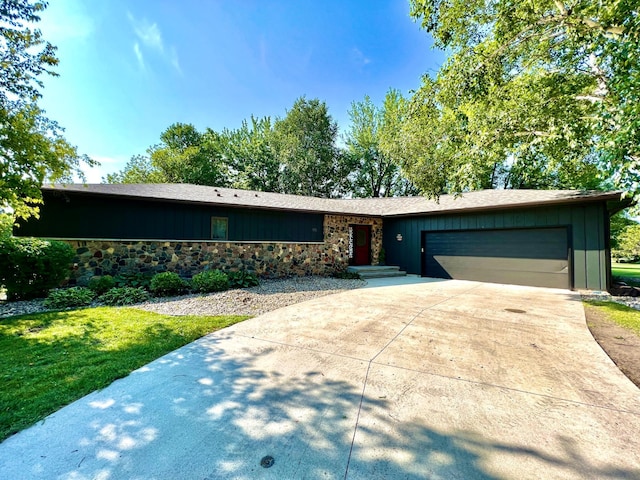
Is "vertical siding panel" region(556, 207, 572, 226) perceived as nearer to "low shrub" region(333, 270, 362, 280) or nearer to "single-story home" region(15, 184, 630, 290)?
"single-story home" region(15, 184, 630, 290)

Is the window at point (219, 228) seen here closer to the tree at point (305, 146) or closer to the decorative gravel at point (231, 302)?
the decorative gravel at point (231, 302)

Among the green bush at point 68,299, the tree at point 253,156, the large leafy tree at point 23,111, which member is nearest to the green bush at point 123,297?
the green bush at point 68,299

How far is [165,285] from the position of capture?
6777mm

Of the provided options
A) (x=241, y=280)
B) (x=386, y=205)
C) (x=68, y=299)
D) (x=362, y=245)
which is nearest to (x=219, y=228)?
(x=241, y=280)

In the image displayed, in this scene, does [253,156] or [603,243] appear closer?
[603,243]

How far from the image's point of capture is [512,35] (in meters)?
6.07

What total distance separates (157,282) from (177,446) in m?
5.82

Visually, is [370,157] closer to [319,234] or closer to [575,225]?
[319,234]

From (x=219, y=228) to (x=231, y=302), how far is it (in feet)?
12.3

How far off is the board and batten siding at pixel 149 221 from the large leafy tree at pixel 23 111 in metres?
2.38

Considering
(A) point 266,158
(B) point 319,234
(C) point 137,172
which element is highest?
(A) point 266,158

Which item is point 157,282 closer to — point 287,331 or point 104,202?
point 104,202

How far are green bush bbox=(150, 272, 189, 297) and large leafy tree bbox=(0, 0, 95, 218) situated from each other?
2799 millimetres

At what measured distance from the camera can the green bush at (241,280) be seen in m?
8.05
